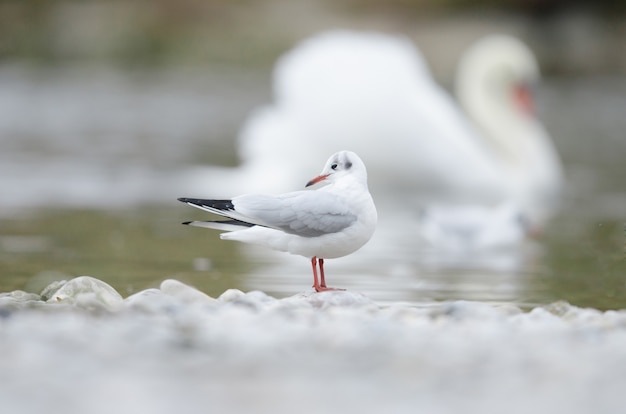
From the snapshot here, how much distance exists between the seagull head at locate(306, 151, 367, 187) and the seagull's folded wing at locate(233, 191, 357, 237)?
93 mm

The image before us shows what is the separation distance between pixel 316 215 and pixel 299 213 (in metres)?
0.06

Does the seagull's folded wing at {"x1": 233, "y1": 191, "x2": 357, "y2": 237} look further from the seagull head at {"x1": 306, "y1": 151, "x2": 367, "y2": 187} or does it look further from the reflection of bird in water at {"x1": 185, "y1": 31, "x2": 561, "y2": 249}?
the reflection of bird in water at {"x1": 185, "y1": 31, "x2": 561, "y2": 249}

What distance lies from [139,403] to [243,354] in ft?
2.13

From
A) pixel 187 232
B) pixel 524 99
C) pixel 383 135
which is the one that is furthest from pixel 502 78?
pixel 187 232

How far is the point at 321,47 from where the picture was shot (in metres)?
11.3

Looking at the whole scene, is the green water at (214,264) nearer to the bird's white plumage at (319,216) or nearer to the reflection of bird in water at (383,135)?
the bird's white plumage at (319,216)

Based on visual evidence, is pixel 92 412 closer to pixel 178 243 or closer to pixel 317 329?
pixel 317 329

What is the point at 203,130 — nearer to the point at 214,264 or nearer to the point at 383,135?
the point at 383,135

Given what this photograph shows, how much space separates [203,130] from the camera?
1630 centimetres

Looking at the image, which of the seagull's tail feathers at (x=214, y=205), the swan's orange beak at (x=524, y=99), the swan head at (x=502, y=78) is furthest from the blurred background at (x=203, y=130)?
the seagull's tail feathers at (x=214, y=205)

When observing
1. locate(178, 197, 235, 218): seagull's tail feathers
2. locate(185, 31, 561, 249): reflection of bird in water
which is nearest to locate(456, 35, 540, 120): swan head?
locate(185, 31, 561, 249): reflection of bird in water

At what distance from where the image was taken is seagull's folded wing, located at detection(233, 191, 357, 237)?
4285 millimetres

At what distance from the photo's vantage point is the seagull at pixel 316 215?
428cm

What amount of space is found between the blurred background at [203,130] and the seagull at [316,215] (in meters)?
1.12
